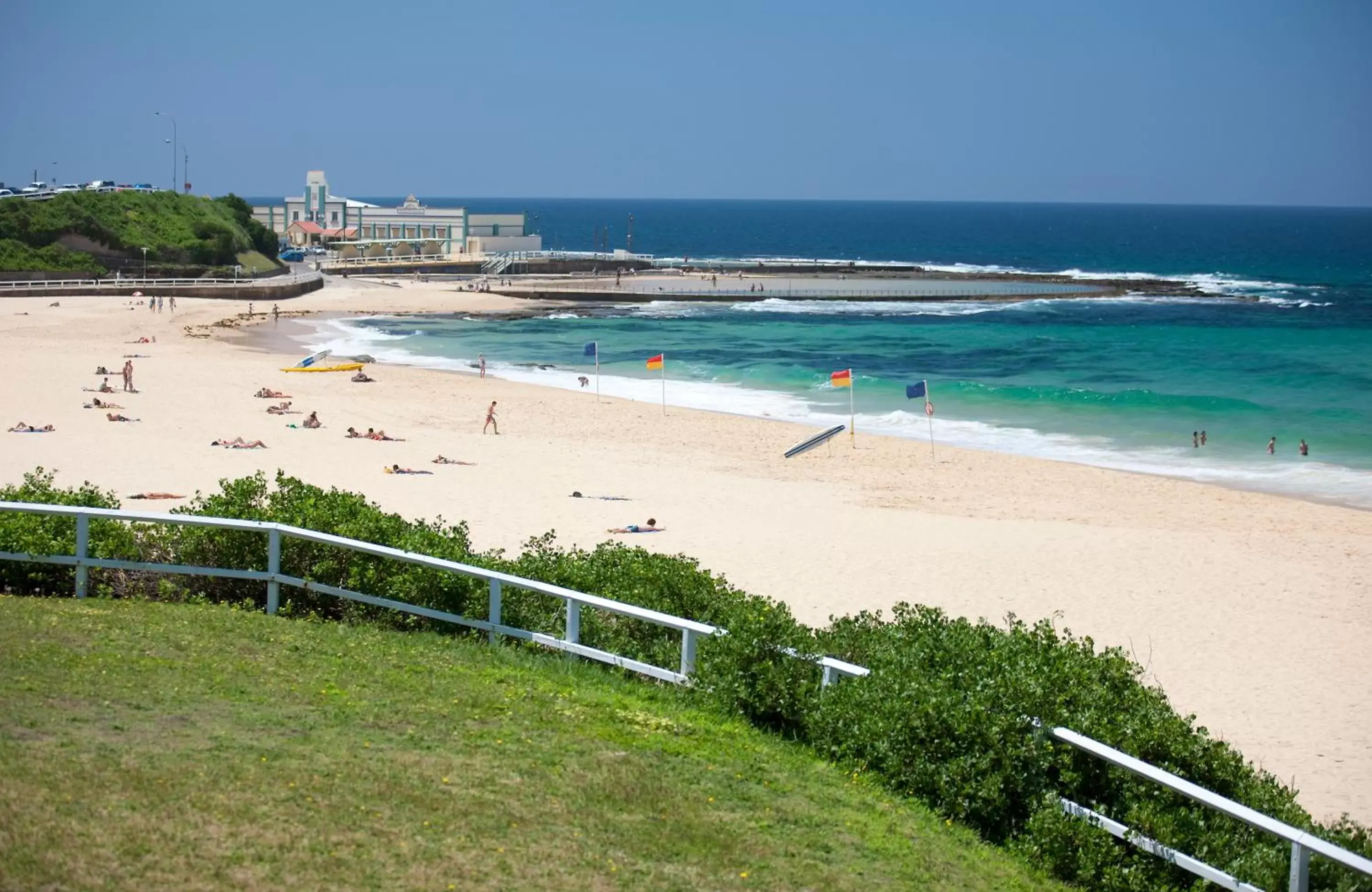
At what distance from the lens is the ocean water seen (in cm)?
3331

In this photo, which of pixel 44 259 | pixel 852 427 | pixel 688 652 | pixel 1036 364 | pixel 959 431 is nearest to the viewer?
pixel 688 652

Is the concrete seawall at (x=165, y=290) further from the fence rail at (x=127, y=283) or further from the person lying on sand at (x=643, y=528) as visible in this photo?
the person lying on sand at (x=643, y=528)

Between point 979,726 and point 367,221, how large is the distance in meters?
105

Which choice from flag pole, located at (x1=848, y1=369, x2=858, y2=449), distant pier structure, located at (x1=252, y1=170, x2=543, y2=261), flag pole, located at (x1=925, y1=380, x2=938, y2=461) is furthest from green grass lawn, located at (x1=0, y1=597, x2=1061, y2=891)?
distant pier structure, located at (x1=252, y1=170, x2=543, y2=261)

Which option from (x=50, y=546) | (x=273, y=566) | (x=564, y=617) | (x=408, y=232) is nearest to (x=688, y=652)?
(x=564, y=617)

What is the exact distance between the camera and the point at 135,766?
553 centimetres

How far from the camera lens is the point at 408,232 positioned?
4173 inches

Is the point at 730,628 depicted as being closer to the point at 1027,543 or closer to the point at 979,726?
the point at 979,726

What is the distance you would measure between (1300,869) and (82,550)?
A: 7.38 metres

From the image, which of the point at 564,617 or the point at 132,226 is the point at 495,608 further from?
the point at 132,226

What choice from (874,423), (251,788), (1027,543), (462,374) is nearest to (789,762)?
(251,788)

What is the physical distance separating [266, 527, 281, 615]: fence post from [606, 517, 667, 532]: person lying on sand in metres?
10.3

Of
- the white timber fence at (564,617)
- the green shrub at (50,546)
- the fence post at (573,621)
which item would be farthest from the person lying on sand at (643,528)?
the fence post at (573,621)

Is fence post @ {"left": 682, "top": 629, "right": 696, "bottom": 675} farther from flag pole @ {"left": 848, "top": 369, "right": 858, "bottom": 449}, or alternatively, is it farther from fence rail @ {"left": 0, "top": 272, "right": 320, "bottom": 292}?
fence rail @ {"left": 0, "top": 272, "right": 320, "bottom": 292}
